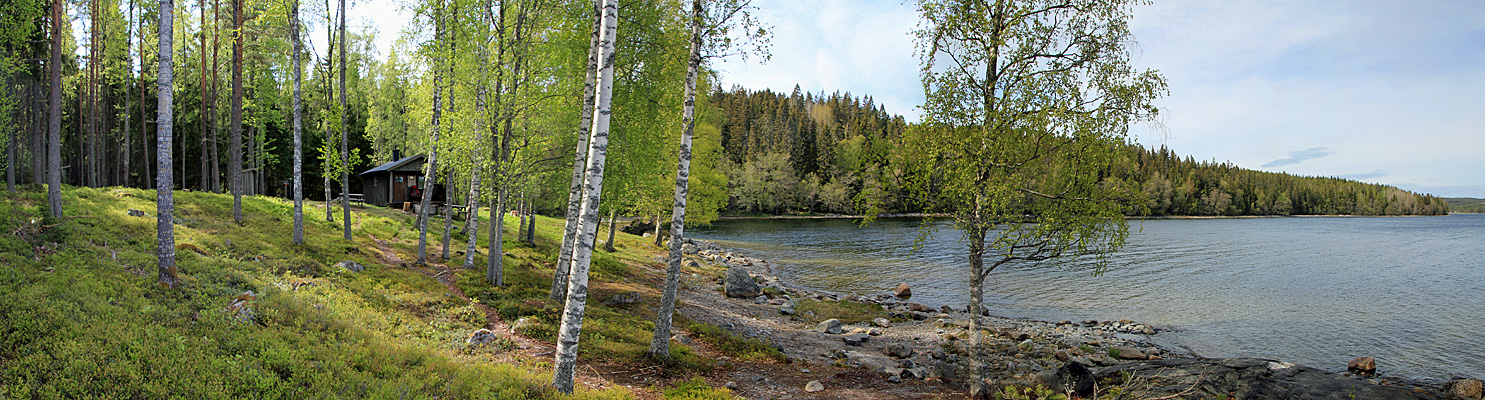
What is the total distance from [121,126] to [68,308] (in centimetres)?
4888

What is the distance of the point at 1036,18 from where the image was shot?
33.2 ft

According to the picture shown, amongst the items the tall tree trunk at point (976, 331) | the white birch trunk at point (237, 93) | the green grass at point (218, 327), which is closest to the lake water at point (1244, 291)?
the tall tree trunk at point (976, 331)

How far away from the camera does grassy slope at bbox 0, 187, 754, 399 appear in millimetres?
6562

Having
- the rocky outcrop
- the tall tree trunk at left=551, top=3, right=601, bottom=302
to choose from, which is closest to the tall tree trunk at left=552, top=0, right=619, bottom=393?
the tall tree trunk at left=551, top=3, right=601, bottom=302

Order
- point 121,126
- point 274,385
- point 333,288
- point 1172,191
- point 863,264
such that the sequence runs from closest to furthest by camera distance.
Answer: point 274,385, point 333,288, point 863,264, point 121,126, point 1172,191

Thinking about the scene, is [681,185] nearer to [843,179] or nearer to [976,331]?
[976,331]

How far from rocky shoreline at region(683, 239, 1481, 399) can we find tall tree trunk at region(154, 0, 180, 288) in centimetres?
1069

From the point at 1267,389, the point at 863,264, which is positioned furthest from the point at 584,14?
the point at 863,264

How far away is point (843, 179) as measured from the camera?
90500 millimetres

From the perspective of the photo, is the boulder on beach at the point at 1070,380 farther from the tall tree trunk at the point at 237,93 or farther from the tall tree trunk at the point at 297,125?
the tall tree trunk at the point at 237,93

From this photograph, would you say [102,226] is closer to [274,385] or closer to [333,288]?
[333,288]

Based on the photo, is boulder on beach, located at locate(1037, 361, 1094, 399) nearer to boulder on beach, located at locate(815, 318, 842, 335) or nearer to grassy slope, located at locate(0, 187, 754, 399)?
grassy slope, located at locate(0, 187, 754, 399)

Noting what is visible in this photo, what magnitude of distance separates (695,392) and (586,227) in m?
3.18

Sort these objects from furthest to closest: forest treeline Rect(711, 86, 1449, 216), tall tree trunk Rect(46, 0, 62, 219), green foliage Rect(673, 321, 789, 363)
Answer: forest treeline Rect(711, 86, 1449, 216)
tall tree trunk Rect(46, 0, 62, 219)
green foliage Rect(673, 321, 789, 363)
